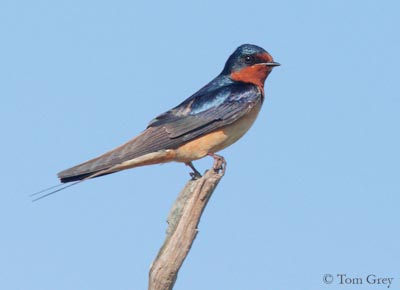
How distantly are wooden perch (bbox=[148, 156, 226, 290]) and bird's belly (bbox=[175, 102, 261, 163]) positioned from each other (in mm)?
1168

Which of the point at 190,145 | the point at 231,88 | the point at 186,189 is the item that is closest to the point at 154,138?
the point at 190,145

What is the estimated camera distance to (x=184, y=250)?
5.27m

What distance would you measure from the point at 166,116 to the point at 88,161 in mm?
940

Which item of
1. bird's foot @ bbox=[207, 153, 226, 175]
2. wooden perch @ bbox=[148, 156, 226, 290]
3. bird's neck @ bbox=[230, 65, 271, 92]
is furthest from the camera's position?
bird's neck @ bbox=[230, 65, 271, 92]

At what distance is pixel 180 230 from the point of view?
5324 mm

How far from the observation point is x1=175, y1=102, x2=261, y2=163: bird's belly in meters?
6.92

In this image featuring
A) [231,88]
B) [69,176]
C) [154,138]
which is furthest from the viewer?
[231,88]

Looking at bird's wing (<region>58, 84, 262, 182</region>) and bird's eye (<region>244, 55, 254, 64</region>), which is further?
bird's eye (<region>244, 55, 254, 64</region>)

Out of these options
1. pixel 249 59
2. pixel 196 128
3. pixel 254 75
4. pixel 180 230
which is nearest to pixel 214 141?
pixel 196 128

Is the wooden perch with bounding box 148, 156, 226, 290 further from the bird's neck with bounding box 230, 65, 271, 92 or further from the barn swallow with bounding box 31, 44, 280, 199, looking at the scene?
the bird's neck with bounding box 230, 65, 271, 92

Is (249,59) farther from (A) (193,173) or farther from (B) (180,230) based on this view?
(B) (180,230)

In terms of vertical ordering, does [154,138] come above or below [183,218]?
above

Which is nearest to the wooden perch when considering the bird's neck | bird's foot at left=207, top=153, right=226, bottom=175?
bird's foot at left=207, top=153, right=226, bottom=175

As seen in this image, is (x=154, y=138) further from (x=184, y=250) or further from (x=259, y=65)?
(x=184, y=250)
